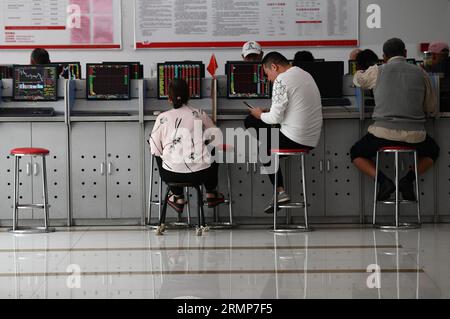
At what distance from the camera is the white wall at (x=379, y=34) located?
11.0 metres

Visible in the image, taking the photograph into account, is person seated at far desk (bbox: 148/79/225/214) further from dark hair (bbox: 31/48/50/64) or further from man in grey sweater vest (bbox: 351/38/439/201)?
dark hair (bbox: 31/48/50/64)

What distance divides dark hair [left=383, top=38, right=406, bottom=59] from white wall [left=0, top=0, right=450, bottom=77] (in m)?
3.89

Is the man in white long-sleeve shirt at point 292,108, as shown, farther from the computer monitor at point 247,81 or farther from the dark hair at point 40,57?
the dark hair at point 40,57

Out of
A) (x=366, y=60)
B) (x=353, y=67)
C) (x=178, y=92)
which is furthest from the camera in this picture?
(x=353, y=67)

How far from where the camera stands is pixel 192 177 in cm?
665

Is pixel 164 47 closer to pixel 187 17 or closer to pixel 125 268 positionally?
pixel 187 17

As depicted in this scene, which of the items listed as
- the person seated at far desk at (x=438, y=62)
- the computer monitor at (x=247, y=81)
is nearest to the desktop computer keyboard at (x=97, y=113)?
the computer monitor at (x=247, y=81)

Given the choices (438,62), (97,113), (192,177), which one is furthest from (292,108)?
(438,62)

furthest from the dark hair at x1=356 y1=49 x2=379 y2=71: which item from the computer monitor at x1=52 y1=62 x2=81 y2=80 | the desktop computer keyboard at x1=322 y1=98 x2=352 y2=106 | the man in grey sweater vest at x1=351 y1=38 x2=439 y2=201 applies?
the computer monitor at x1=52 y1=62 x2=81 y2=80

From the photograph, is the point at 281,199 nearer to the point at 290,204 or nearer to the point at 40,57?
the point at 290,204

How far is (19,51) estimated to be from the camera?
36.7 ft

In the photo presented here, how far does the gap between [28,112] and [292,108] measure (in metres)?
2.09

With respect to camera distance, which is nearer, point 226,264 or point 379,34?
point 226,264

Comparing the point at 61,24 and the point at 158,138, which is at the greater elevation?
the point at 61,24
